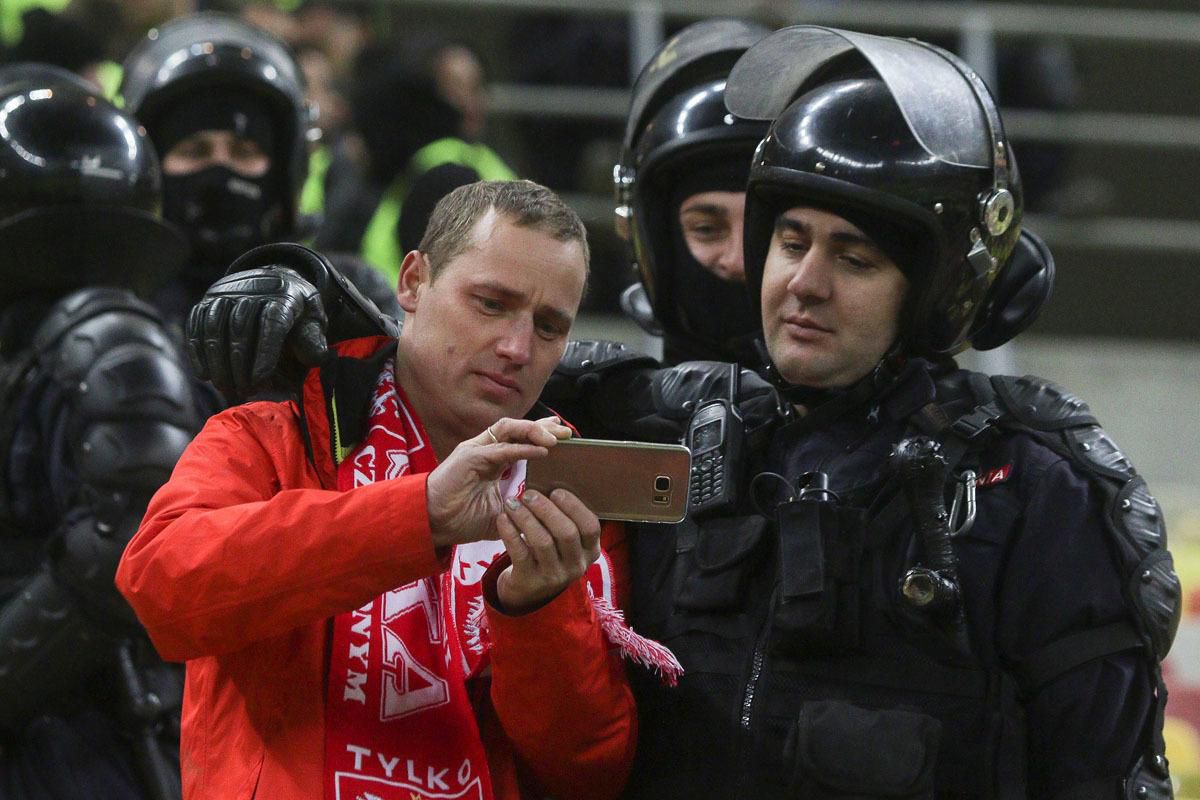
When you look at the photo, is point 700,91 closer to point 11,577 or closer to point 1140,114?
point 11,577

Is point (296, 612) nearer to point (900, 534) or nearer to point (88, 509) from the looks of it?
point (900, 534)

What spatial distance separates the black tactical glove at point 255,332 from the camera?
272cm

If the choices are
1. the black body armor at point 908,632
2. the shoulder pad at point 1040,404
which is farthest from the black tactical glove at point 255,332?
the shoulder pad at point 1040,404

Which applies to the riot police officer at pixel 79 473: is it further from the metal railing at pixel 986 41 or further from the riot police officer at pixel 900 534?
the metal railing at pixel 986 41

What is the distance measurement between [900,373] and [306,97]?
2.96m

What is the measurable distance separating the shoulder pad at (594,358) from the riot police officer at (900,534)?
31 cm

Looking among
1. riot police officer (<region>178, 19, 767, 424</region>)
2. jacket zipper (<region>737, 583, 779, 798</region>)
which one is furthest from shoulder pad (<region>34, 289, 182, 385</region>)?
jacket zipper (<region>737, 583, 779, 798</region>)

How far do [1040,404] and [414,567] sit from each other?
1047 millimetres

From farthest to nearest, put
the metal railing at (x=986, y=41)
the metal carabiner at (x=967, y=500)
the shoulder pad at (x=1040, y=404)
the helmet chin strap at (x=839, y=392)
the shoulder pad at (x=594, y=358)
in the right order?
1. the metal railing at (x=986, y=41)
2. the shoulder pad at (x=594, y=358)
3. the helmet chin strap at (x=839, y=392)
4. the shoulder pad at (x=1040, y=404)
5. the metal carabiner at (x=967, y=500)

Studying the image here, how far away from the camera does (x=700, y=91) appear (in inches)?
154

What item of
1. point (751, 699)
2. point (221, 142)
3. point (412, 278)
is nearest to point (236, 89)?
point (221, 142)

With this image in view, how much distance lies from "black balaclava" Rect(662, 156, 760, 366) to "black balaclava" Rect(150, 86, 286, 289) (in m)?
1.52

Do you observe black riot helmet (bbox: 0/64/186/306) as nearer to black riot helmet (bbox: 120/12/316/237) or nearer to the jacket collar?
black riot helmet (bbox: 120/12/316/237)

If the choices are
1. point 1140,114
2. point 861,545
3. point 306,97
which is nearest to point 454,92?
point 306,97
